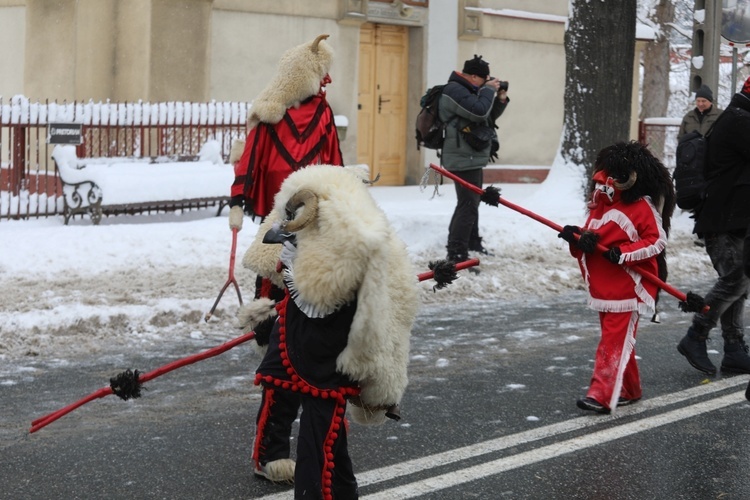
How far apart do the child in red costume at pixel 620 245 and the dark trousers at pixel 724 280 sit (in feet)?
2.95

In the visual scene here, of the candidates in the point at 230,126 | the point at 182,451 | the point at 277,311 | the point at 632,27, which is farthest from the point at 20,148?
the point at 277,311

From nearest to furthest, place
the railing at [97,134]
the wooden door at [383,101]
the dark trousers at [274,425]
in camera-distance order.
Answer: the dark trousers at [274,425], the railing at [97,134], the wooden door at [383,101]

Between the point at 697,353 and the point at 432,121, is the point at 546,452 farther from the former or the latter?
the point at 432,121

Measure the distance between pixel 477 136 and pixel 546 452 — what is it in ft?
18.5

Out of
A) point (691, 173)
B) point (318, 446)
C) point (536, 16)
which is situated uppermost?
point (536, 16)

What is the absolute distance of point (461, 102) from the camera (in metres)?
10.9

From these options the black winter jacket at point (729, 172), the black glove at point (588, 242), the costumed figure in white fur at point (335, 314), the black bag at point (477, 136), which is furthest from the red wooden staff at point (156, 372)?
the black bag at point (477, 136)

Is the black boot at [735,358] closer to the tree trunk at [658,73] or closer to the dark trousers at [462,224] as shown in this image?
the dark trousers at [462,224]

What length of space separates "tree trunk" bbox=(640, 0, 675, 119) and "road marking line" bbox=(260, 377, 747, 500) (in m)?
25.8

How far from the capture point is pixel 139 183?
13.1 meters

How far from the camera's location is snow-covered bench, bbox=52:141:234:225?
12.7m

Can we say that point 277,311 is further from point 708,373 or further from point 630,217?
point 708,373

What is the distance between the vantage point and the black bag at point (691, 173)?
281 inches

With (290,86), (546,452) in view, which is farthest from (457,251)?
(546,452)
